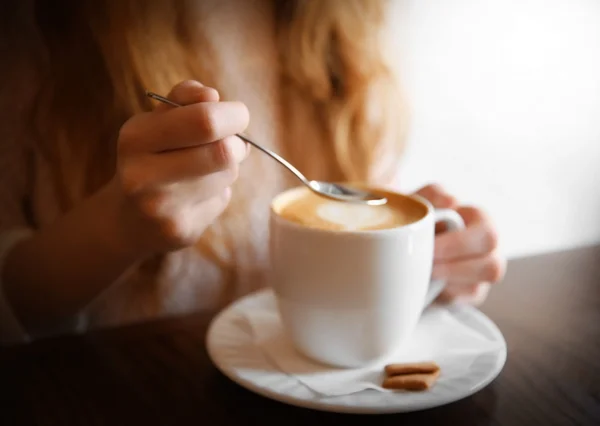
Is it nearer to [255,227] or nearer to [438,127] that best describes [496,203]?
[438,127]

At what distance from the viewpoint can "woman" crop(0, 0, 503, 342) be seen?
21.2 inches

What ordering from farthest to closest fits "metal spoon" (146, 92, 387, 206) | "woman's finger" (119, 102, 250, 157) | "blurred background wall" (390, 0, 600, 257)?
1. "blurred background wall" (390, 0, 600, 257)
2. "metal spoon" (146, 92, 387, 206)
3. "woman's finger" (119, 102, 250, 157)

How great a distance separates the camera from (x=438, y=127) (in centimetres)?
84

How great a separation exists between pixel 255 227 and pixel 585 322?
374 mm

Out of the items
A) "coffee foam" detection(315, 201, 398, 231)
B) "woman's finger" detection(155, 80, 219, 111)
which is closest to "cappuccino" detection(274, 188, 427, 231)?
"coffee foam" detection(315, 201, 398, 231)

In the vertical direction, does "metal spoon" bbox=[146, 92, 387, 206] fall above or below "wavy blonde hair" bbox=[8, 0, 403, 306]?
below

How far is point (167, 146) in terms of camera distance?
49 centimetres

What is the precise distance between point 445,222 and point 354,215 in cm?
12

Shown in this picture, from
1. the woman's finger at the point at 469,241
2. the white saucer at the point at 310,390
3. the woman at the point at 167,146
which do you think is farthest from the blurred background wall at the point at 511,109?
the white saucer at the point at 310,390

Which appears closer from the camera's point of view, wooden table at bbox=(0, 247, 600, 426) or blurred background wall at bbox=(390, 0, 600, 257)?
wooden table at bbox=(0, 247, 600, 426)

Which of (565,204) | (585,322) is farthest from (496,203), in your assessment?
(585,322)

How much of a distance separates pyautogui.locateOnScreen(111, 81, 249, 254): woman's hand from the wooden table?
0.12m

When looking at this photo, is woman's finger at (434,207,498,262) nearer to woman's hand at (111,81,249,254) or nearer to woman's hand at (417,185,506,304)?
woman's hand at (417,185,506,304)

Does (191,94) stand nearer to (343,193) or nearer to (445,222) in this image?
(343,193)
